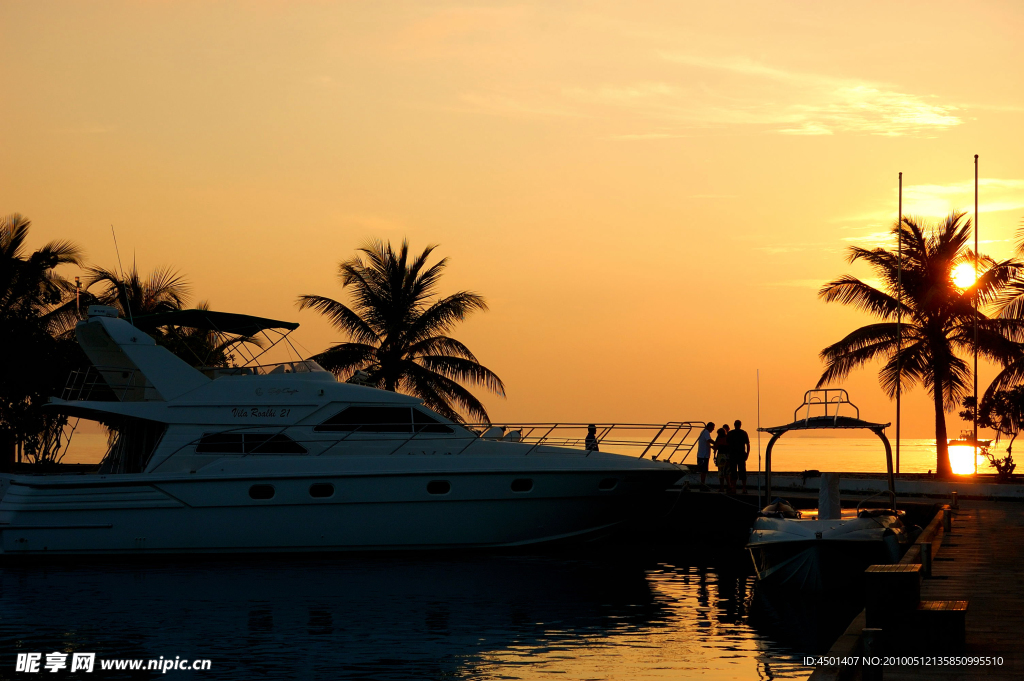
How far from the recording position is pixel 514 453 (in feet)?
65.6

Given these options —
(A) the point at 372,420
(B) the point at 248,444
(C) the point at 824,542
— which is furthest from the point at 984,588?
(B) the point at 248,444

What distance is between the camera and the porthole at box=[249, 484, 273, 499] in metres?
18.7

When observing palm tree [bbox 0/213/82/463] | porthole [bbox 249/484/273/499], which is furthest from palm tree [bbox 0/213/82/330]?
porthole [bbox 249/484/273/499]

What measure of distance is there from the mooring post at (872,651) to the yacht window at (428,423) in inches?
526

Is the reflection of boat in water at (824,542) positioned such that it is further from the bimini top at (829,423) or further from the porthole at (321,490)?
the porthole at (321,490)

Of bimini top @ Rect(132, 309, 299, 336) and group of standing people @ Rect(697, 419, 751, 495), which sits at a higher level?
bimini top @ Rect(132, 309, 299, 336)

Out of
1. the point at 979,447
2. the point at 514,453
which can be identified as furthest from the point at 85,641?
the point at 979,447

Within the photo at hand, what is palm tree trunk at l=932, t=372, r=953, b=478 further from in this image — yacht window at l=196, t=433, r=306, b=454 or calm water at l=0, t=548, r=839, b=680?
yacht window at l=196, t=433, r=306, b=454

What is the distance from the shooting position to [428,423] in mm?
19734

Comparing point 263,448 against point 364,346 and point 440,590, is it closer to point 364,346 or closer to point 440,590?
point 440,590

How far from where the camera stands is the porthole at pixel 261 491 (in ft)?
61.3

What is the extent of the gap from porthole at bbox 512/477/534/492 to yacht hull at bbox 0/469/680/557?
4 centimetres

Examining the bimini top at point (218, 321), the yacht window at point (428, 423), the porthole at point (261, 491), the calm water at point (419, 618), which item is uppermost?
the bimini top at point (218, 321)

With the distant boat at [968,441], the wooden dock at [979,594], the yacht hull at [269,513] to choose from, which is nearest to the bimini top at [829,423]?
the wooden dock at [979,594]
